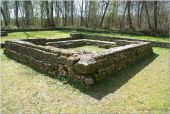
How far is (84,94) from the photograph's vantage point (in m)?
5.87

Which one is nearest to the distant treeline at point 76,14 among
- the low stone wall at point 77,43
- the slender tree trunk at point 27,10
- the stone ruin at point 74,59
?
the slender tree trunk at point 27,10

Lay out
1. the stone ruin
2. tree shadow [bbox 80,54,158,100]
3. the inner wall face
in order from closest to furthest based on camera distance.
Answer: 1. tree shadow [bbox 80,54,158,100]
2. the stone ruin
3. the inner wall face

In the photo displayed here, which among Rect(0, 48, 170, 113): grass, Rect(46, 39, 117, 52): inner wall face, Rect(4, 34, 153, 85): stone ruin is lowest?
Rect(0, 48, 170, 113): grass

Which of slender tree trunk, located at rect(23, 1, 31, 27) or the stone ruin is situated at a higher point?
slender tree trunk, located at rect(23, 1, 31, 27)

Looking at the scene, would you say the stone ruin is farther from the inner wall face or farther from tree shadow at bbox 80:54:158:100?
the inner wall face

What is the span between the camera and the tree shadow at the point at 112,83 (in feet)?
19.6

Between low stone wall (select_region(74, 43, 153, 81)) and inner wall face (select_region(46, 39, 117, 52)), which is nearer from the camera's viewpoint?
low stone wall (select_region(74, 43, 153, 81))

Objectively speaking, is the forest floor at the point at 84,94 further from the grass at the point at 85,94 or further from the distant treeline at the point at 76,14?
the distant treeline at the point at 76,14

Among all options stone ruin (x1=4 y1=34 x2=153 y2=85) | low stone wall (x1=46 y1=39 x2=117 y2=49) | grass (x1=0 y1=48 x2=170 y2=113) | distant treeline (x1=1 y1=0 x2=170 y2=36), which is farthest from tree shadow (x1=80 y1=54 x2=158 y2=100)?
distant treeline (x1=1 y1=0 x2=170 y2=36)

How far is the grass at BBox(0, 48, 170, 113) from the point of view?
16.7ft

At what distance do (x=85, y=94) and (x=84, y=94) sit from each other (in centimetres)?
3

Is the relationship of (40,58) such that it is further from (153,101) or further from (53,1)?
(53,1)

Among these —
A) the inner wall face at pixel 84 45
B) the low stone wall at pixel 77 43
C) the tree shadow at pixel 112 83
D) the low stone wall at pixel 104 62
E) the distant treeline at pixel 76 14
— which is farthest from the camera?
the distant treeline at pixel 76 14

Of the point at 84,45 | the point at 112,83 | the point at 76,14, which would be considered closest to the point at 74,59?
the point at 112,83
